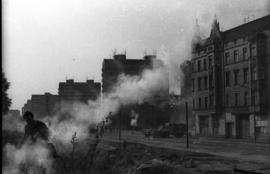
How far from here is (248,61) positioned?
56.0 meters

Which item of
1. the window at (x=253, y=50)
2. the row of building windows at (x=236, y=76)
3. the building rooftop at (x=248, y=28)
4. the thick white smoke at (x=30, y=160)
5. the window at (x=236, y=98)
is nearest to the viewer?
the thick white smoke at (x=30, y=160)

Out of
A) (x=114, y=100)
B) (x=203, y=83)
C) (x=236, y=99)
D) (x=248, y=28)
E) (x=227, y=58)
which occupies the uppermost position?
(x=248, y=28)

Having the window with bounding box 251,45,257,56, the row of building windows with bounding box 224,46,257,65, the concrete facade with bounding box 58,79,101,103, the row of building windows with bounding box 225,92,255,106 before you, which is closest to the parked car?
the row of building windows with bounding box 225,92,255,106

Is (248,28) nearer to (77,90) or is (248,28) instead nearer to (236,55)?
(236,55)

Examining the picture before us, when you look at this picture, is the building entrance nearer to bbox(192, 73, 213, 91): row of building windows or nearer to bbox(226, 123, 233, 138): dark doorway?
bbox(192, 73, 213, 91): row of building windows

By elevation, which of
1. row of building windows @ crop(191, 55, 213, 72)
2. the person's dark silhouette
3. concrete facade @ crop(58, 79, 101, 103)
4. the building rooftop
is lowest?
the person's dark silhouette

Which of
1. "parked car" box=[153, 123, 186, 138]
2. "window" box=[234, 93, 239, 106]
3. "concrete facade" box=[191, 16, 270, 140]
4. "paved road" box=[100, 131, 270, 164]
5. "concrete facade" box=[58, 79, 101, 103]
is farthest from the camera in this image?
"concrete facade" box=[58, 79, 101, 103]

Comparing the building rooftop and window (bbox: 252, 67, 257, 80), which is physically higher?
the building rooftop

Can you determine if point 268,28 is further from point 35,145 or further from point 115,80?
point 35,145

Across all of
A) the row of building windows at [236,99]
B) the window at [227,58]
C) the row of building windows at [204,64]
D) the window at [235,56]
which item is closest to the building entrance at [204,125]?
the row of building windows at [236,99]

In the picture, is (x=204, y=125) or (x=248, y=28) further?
(x=204, y=125)

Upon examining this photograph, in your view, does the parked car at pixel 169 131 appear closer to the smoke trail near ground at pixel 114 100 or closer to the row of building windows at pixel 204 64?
the row of building windows at pixel 204 64

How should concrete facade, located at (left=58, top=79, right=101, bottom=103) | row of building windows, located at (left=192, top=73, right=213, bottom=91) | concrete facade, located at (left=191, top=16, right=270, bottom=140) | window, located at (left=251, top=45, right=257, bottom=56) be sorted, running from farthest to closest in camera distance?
concrete facade, located at (left=58, top=79, right=101, bottom=103)
row of building windows, located at (left=192, top=73, right=213, bottom=91)
window, located at (left=251, top=45, right=257, bottom=56)
concrete facade, located at (left=191, top=16, right=270, bottom=140)

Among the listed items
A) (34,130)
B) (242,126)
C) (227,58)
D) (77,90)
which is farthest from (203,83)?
(34,130)
